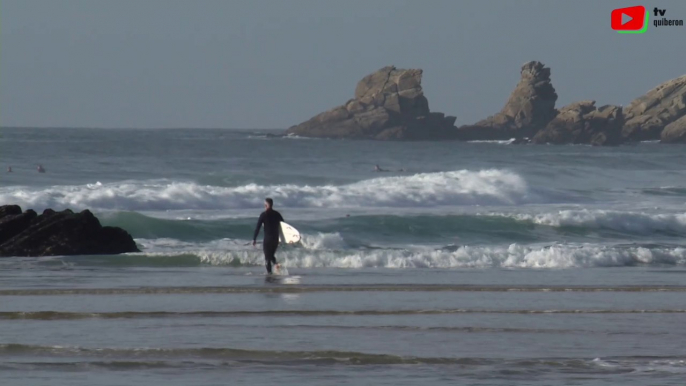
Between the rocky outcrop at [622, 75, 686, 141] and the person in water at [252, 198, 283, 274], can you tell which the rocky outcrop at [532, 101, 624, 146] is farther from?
the person in water at [252, 198, 283, 274]

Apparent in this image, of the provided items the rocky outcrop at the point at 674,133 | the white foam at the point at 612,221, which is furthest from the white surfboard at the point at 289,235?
the rocky outcrop at the point at 674,133

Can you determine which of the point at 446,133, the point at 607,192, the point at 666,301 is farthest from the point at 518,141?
the point at 666,301

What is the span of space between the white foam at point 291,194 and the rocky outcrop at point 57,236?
36.5ft

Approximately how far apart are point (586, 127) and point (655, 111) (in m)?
28.9

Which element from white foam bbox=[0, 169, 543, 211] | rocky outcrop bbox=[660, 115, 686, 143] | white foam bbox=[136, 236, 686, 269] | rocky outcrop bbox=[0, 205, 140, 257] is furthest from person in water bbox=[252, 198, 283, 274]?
rocky outcrop bbox=[660, 115, 686, 143]

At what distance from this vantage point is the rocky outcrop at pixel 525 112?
152500 mm

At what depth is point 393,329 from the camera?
11859mm

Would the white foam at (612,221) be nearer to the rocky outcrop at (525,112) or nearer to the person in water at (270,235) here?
the person in water at (270,235)

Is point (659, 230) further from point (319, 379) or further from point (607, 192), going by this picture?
point (319, 379)

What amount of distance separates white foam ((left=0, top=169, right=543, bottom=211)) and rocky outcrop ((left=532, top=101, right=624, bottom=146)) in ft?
302

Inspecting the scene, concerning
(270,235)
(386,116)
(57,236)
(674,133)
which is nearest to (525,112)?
(386,116)

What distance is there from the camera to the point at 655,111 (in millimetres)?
158875

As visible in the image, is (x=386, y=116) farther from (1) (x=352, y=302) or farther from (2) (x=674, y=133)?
(1) (x=352, y=302)

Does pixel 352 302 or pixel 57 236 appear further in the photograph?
pixel 57 236
